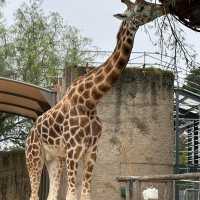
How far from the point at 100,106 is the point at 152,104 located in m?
1.27

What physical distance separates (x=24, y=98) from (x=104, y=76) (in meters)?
7.41

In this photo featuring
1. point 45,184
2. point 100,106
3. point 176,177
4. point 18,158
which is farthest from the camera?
point 18,158

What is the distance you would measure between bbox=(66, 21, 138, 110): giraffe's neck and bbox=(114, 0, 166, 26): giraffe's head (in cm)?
78

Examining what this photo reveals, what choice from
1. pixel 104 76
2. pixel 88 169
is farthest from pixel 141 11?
pixel 88 169

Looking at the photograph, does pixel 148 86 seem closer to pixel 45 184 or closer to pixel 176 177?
pixel 45 184

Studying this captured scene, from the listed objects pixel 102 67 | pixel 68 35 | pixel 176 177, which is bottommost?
pixel 176 177

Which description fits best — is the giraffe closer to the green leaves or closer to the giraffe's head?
the giraffe's head

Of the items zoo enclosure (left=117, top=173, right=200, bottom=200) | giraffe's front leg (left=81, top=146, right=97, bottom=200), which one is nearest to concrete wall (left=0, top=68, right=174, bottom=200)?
zoo enclosure (left=117, top=173, right=200, bottom=200)

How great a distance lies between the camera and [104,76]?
36.9 ft

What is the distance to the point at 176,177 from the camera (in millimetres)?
9109

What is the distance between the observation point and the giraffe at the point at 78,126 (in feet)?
35.9

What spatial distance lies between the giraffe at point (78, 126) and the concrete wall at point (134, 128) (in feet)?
15.0

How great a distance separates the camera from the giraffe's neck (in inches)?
427

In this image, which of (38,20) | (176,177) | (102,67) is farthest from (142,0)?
(38,20)
